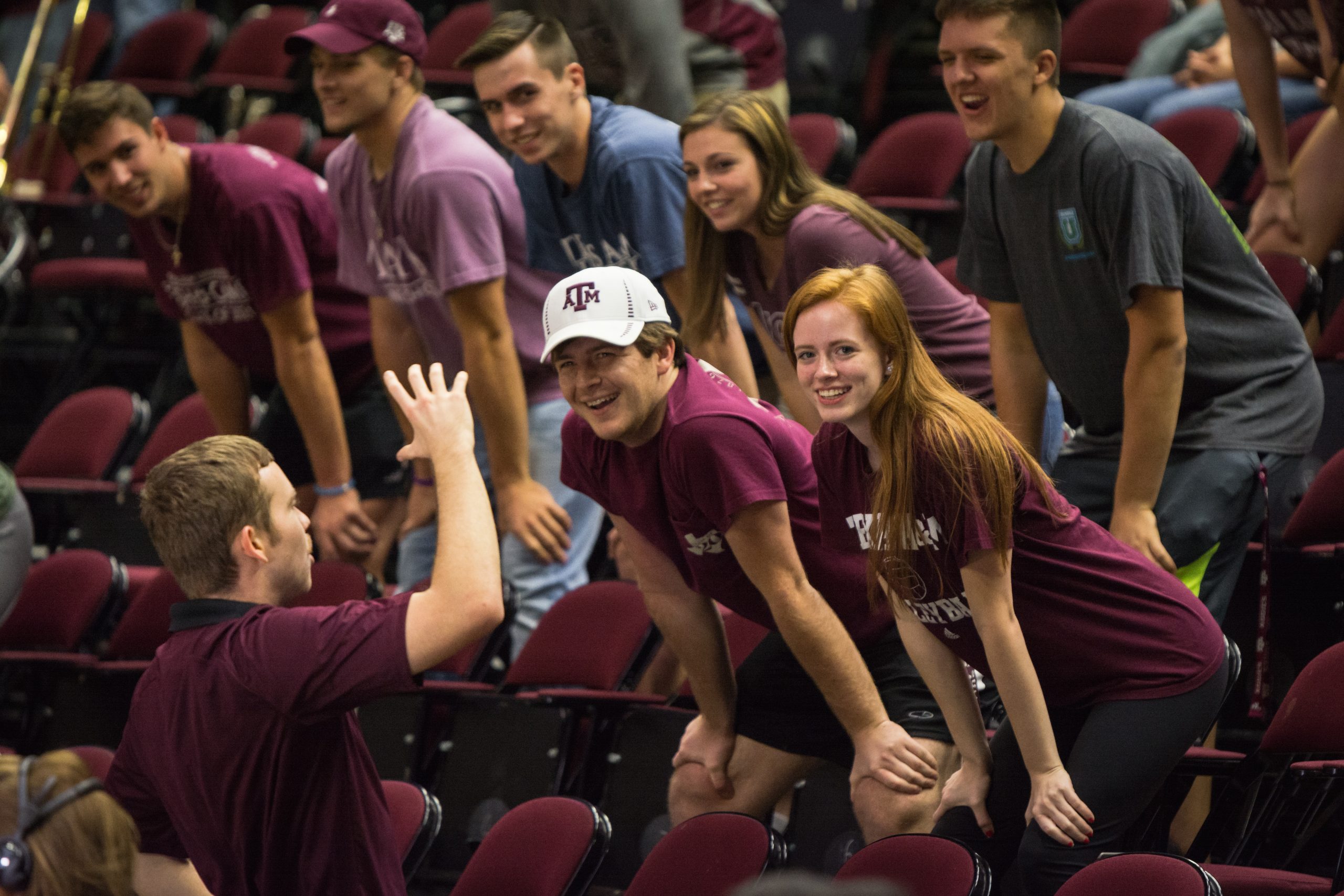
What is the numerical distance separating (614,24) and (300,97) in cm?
340

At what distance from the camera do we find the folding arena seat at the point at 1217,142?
459cm

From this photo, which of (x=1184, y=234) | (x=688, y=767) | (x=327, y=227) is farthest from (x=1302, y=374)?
(x=327, y=227)

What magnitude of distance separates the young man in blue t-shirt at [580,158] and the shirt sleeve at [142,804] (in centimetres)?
169

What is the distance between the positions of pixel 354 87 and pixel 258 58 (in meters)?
3.72

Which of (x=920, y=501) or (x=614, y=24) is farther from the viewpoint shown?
(x=614, y=24)

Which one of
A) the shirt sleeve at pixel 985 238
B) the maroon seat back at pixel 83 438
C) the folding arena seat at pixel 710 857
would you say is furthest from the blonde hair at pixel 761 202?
the maroon seat back at pixel 83 438

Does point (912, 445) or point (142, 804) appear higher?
point (912, 445)

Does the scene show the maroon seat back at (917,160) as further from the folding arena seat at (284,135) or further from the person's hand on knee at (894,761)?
the person's hand on knee at (894,761)

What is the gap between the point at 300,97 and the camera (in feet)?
24.6

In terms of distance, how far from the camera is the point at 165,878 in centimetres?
247

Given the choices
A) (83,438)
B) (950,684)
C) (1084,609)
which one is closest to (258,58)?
(83,438)

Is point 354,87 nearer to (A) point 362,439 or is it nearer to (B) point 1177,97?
(A) point 362,439

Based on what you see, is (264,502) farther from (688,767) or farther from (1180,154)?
(1180,154)

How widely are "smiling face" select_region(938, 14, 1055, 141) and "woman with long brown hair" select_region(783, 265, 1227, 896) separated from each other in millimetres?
621
